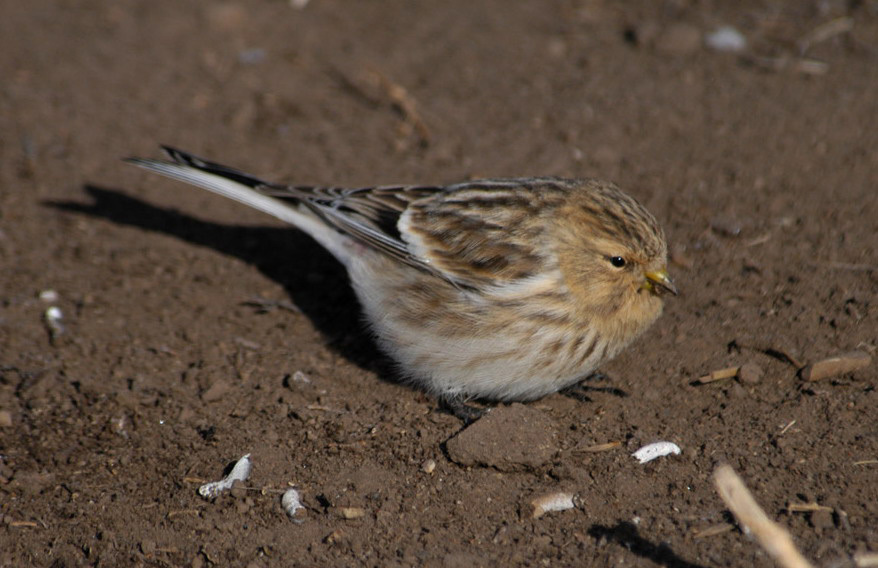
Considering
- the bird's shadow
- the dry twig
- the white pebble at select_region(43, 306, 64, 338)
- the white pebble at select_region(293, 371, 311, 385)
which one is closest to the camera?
the dry twig


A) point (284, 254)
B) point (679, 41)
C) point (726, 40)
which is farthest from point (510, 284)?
point (726, 40)

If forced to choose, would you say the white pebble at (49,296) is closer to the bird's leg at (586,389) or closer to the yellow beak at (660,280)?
the bird's leg at (586,389)

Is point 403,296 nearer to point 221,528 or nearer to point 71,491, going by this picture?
point 221,528

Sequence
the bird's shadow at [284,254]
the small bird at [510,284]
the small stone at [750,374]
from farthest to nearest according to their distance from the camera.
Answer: the bird's shadow at [284,254] → the small stone at [750,374] → the small bird at [510,284]

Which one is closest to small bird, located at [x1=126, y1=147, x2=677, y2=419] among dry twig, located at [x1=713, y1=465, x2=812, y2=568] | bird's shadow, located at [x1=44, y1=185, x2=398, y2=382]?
bird's shadow, located at [x1=44, y1=185, x2=398, y2=382]

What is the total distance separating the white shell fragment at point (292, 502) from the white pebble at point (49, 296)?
2.24 m

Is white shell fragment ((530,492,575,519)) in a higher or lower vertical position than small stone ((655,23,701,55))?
lower

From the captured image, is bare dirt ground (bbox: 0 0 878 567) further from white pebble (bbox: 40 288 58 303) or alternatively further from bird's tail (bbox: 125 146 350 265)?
bird's tail (bbox: 125 146 350 265)

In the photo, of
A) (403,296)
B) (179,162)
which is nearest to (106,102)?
(179,162)

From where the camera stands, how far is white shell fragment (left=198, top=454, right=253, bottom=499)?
4168 millimetres

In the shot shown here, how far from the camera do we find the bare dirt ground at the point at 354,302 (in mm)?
3959

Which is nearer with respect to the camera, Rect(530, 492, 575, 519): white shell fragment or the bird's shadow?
Rect(530, 492, 575, 519): white shell fragment

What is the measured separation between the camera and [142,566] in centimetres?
383

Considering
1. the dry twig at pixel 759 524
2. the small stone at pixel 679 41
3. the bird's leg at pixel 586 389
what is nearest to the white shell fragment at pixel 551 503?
the bird's leg at pixel 586 389
